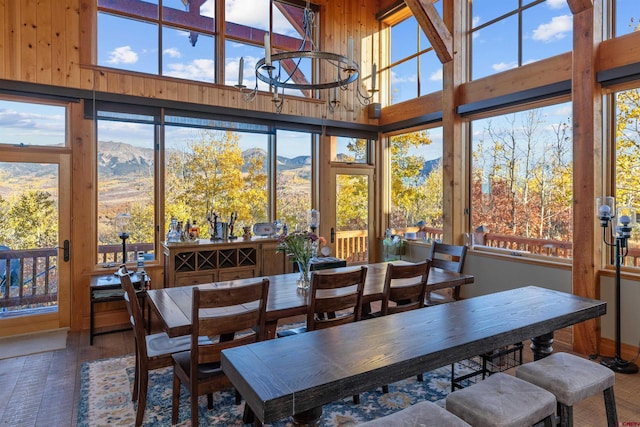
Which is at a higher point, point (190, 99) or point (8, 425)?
point (190, 99)

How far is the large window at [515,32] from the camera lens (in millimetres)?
4211

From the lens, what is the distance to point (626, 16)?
3.69 metres

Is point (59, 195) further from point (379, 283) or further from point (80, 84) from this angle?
point (379, 283)

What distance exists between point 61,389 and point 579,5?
19.0 ft

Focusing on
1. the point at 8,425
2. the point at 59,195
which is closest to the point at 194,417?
the point at 8,425

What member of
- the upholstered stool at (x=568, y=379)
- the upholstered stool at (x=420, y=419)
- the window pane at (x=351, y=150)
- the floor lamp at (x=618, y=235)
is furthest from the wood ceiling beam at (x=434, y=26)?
the upholstered stool at (x=420, y=419)

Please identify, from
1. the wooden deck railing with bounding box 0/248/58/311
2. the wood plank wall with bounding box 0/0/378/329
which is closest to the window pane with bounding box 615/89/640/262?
the wood plank wall with bounding box 0/0/378/329

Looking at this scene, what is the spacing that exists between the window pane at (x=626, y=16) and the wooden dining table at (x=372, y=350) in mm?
3063

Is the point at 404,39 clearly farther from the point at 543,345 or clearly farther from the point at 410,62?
the point at 543,345

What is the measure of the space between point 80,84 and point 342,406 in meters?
4.48

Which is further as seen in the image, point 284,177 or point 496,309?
point 284,177

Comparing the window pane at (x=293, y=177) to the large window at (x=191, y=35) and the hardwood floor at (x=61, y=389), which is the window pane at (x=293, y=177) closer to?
the large window at (x=191, y=35)

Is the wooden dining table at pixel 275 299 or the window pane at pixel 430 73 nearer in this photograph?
the wooden dining table at pixel 275 299

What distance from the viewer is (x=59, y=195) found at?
14.4 ft
